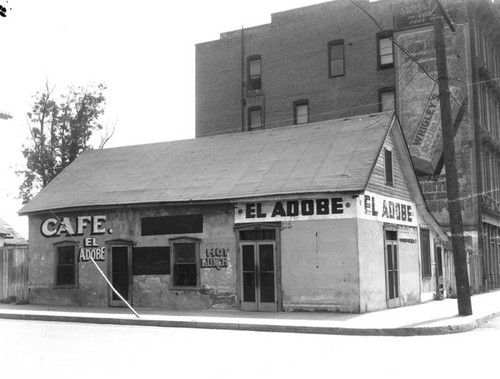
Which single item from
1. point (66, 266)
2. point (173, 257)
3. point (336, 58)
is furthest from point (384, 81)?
point (66, 266)

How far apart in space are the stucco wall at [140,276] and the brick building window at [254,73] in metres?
21.1

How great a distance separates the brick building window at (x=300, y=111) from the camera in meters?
39.6

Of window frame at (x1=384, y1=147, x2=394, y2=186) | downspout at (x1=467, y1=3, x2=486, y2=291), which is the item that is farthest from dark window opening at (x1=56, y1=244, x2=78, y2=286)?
downspout at (x1=467, y1=3, x2=486, y2=291)

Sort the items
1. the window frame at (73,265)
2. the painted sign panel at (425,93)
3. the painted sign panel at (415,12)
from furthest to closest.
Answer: the painted sign panel at (415,12) < the painted sign panel at (425,93) < the window frame at (73,265)

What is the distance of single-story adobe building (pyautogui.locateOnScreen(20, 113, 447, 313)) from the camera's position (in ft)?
60.9

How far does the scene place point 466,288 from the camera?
53.2 feet

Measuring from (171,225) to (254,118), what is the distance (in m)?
21.6

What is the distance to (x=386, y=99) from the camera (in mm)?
36094

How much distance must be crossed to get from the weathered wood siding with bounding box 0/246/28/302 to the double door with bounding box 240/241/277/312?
9.72 metres

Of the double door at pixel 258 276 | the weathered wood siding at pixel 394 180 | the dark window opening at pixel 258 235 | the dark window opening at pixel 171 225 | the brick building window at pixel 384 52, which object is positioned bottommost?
the double door at pixel 258 276

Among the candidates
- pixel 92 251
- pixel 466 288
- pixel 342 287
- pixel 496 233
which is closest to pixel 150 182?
pixel 92 251

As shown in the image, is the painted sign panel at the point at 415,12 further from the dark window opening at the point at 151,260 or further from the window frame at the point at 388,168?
the dark window opening at the point at 151,260

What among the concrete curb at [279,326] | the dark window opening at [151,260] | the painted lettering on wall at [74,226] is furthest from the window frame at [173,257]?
the concrete curb at [279,326]

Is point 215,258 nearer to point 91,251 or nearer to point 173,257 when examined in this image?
point 173,257
